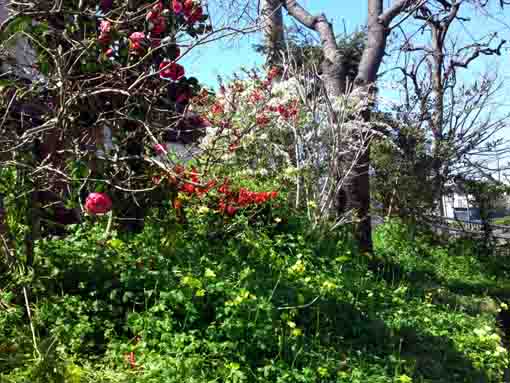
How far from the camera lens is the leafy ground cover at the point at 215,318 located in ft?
9.42

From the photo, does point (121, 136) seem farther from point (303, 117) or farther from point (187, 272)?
point (303, 117)

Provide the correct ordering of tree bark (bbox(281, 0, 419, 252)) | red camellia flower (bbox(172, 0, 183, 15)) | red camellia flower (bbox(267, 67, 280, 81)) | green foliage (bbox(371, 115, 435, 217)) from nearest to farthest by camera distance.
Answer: red camellia flower (bbox(172, 0, 183, 15)), tree bark (bbox(281, 0, 419, 252)), red camellia flower (bbox(267, 67, 280, 81)), green foliage (bbox(371, 115, 435, 217))

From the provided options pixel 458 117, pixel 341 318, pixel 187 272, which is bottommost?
pixel 341 318

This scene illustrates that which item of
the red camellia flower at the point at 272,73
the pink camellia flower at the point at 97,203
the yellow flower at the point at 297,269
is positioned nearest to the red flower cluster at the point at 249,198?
the yellow flower at the point at 297,269

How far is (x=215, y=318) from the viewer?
3225 mm

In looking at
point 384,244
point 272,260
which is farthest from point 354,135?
point 272,260

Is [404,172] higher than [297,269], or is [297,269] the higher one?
[404,172]

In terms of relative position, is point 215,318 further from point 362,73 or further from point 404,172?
point 404,172

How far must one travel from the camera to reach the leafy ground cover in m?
2.87

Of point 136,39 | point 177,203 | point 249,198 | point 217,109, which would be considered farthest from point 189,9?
point 217,109

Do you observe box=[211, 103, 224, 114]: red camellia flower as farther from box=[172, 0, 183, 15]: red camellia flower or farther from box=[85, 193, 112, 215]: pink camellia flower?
box=[85, 193, 112, 215]: pink camellia flower

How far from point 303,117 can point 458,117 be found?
17.2 ft

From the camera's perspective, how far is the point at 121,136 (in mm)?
3719

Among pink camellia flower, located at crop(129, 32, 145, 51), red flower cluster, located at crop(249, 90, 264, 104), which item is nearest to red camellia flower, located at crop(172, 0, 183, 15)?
pink camellia flower, located at crop(129, 32, 145, 51)
